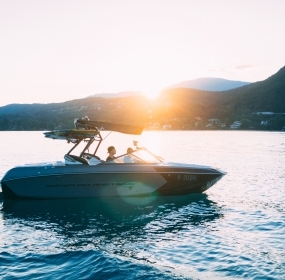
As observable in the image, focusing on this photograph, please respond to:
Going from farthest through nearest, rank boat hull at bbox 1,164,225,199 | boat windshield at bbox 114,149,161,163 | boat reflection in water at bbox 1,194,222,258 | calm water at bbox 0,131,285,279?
boat windshield at bbox 114,149,161,163, boat hull at bbox 1,164,225,199, boat reflection in water at bbox 1,194,222,258, calm water at bbox 0,131,285,279

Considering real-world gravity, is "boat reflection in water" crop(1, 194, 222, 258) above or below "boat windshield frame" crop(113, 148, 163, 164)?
below

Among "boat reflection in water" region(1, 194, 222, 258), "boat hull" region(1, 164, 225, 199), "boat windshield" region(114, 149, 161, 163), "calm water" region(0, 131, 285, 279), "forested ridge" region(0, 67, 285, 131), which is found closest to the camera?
"calm water" region(0, 131, 285, 279)

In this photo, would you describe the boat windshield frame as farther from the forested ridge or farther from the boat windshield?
the forested ridge

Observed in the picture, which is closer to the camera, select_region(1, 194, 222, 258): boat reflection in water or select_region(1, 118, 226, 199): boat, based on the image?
select_region(1, 194, 222, 258): boat reflection in water

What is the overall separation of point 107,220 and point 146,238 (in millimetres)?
2697

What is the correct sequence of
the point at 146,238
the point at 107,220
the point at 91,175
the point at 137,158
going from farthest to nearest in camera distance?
the point at 137,158 < the point at 91,175 < the point at 107,220 < the point at 146,238

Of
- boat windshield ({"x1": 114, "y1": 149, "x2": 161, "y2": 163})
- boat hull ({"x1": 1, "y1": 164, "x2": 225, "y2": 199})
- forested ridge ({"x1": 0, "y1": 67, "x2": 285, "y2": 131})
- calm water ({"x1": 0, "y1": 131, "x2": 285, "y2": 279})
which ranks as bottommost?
calm water ({"x1": 0, "y1": 131, "x2": 285, "y2": 279})

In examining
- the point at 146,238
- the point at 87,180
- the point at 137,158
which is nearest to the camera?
the point at 146,238

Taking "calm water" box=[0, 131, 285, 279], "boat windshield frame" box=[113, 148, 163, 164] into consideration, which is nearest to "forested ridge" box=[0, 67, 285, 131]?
"boat windshield frame" box=[113, 148, 163, 164]

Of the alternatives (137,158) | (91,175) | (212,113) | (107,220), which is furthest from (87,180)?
(212,113)

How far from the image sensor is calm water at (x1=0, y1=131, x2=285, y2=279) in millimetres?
8820

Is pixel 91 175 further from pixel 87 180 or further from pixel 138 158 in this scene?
pixel 138 158

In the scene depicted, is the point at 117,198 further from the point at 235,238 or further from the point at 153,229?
the point at 235,238

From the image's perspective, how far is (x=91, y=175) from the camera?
16.2 metres
